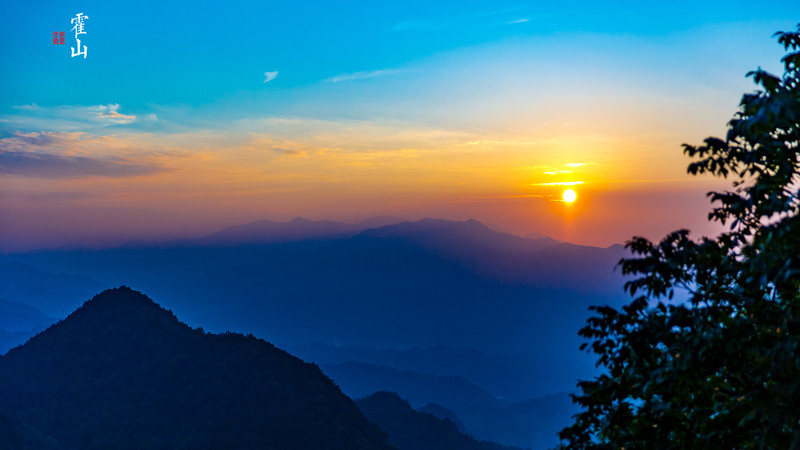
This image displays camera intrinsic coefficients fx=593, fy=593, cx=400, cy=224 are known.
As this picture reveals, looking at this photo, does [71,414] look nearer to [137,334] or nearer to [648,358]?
[137,334]

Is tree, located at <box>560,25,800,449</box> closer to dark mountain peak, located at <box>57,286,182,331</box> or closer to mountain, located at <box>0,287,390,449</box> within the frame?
mountain, located at <box>0,287,390,449</box>

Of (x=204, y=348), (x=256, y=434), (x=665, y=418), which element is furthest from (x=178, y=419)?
(x=665, y=418)

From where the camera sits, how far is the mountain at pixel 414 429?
148 m

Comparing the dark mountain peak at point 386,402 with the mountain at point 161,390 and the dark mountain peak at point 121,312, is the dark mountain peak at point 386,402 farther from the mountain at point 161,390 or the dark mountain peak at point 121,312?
the dark mountain peak at point 121,312

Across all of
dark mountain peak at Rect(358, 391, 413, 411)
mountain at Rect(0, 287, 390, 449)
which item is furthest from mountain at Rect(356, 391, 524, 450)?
mountain at Rect(0, 287, 390, 449)

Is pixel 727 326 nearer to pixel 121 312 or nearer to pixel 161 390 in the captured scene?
pixel 161 390

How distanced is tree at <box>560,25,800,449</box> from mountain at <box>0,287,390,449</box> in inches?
3573

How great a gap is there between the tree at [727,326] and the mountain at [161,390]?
90760 mm

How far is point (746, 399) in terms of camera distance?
35.3 ft

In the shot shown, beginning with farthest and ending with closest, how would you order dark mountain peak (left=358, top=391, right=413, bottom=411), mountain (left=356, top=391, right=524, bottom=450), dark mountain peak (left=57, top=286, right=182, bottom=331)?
dark mountain peak (left=358, top=391, right=413, bottom=411) → mountain (left=356, top=391, right=524, bottom=450) → dark mountain peak (left=57, top=286, right=182, bottom=331)

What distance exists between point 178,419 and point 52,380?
1113 inches

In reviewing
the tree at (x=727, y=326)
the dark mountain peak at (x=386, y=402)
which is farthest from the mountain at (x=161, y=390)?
the tree at (x=727, y=326)

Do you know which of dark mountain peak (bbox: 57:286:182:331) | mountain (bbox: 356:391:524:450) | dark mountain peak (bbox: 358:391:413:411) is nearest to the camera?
dark mountain peak (bbox: 57:286:182:331)

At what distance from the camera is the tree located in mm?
10242
